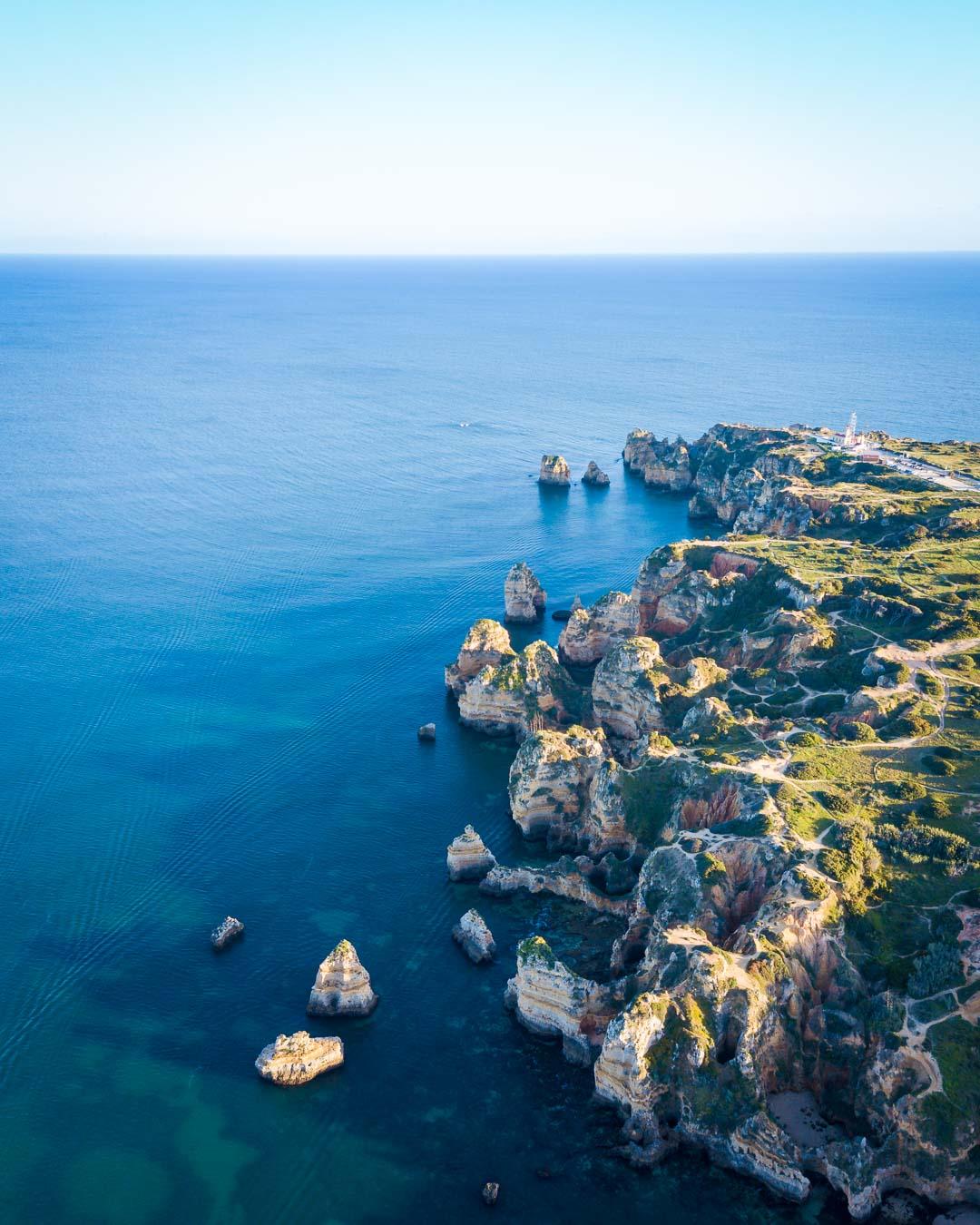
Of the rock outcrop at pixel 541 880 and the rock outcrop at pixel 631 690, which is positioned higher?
the rock outcrop at pixel 631 690

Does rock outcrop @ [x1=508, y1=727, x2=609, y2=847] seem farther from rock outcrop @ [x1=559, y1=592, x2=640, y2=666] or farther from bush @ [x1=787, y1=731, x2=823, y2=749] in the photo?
rock outcrop @ [x1=559, y1=592, x2=640, y2=666]

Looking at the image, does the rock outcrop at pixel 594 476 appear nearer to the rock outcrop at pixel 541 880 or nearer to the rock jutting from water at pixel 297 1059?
the rock outcrop at pixel 541 880

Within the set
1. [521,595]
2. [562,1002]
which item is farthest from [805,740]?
[521,595]

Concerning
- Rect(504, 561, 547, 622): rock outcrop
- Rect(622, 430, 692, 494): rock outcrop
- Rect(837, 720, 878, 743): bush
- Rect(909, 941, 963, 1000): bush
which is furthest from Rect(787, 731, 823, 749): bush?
Rect(622, 430, 692, 494): rock outcrop

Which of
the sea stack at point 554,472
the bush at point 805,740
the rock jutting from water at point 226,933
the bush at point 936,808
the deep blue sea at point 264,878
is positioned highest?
the bush at point 936,808

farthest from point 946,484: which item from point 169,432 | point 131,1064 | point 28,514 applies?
point 169,432

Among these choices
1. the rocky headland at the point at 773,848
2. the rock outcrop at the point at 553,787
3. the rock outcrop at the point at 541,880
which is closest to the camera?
the rocky headland at the point at 773,848

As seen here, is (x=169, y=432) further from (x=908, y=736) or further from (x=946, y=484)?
(x=908, y=736)

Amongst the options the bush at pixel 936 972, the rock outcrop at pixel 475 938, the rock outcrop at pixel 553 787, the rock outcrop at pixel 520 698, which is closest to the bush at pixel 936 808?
the bush at pixel 936 972
